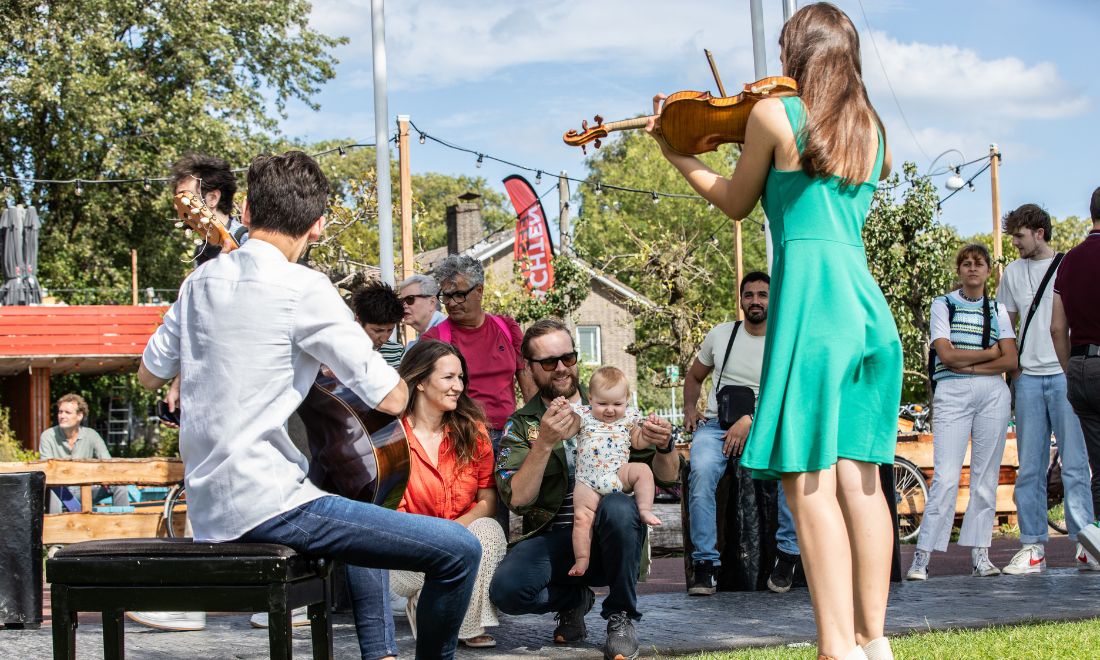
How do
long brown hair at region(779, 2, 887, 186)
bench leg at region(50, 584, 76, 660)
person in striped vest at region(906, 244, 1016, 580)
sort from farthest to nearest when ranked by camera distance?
person in striped vest at region(906, 244, 1016, 580)
long brown hair at region(779, 2, 887, 186)
bench leg at region(50, 584, 76, 660)

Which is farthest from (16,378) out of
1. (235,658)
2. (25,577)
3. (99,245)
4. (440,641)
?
(440,641)

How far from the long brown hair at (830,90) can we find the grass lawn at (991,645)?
1919 millimetres

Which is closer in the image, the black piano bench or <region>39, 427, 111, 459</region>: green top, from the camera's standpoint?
the black piano bench

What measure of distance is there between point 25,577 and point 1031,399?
6.04m

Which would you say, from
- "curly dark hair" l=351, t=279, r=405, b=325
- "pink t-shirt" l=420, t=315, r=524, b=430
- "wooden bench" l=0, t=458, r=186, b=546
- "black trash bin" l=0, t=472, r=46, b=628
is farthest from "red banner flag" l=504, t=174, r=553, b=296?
"black trash bin" l=0, t=472, r=46, b=628

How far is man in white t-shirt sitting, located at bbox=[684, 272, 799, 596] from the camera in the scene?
700cm

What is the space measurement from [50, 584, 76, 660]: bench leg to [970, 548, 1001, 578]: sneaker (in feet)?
19.0

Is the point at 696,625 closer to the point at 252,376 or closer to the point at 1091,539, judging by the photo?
the point at 1091,539

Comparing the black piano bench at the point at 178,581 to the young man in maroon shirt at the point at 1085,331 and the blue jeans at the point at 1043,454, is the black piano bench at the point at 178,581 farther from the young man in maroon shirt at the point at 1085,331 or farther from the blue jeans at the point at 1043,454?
the blue jeans at the point at 1043,454

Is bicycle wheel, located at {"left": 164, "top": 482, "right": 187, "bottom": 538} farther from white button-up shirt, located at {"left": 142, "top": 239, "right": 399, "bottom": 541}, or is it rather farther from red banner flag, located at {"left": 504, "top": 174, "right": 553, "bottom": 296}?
red banner flag, located at {"left": 504, "top": 174, "right": 553, "bottom": 296}

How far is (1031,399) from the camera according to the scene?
762 cm

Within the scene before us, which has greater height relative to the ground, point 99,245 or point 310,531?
point 99,245

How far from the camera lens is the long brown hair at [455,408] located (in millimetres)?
5371

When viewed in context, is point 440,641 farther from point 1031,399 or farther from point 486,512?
point 1031,399
